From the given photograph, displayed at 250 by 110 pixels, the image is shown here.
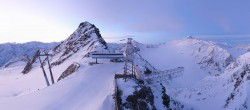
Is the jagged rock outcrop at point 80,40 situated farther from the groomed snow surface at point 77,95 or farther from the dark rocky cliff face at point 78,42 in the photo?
the groomed snow surface at point 77,95

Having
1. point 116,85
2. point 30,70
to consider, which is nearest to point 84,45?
point 30,70

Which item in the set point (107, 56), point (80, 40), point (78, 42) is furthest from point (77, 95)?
point (80, 40)

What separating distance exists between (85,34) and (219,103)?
75.8 meters

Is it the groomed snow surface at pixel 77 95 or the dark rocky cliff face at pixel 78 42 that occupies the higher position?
the dark rocky cliff face at pixel 78 42

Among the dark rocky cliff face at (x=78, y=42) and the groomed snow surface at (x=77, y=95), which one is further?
the dark rocky cliff face at (x=78, y=42)

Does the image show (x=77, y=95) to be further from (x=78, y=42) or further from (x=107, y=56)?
(x=78, y=42)

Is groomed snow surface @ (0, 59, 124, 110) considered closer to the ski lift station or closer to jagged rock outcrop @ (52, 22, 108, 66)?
the ski lift station

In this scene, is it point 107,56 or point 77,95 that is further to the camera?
point 107,56

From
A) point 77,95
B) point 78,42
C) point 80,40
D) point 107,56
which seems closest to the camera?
point 77,95

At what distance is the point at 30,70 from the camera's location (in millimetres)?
104625

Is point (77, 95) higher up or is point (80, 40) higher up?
point (80, 40)

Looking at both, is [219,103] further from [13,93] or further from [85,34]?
[13,93]

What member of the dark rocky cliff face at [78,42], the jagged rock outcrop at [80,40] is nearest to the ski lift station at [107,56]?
the jagged rock outcrop at [80,40]

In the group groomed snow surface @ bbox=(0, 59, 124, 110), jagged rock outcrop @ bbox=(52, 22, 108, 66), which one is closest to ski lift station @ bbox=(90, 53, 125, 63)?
groomed snow surface @ bbox=(0, 59, 124, 110)
